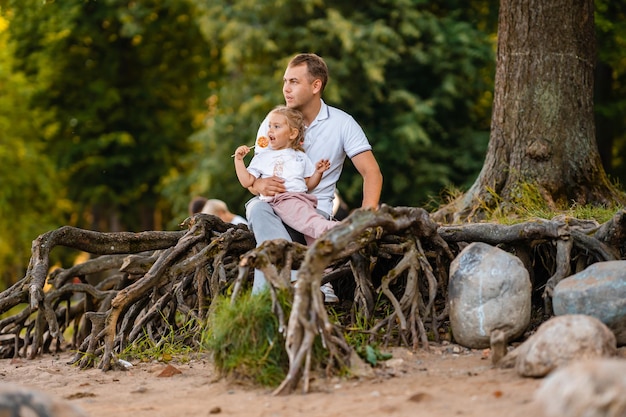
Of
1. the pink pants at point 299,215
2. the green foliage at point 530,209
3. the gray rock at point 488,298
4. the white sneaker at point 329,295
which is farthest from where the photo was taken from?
the green foliage at point 530,209

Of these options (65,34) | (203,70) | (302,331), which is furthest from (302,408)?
(203,70)

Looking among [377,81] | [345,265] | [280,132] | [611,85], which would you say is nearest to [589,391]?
[345,265]

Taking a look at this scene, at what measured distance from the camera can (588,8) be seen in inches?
392

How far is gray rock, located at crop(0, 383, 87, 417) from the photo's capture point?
5066 millimetres

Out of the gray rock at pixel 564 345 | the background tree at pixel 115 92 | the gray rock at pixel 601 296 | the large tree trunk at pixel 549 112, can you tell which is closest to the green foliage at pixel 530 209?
the large tree trunk at pixel 549 112

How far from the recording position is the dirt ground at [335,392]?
5.86m

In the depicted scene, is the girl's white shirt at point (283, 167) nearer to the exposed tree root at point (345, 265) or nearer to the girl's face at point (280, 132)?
the girl's face at point (280, 132)

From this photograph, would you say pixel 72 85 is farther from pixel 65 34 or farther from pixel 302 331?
pixel 302 331

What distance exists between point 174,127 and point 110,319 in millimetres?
18247

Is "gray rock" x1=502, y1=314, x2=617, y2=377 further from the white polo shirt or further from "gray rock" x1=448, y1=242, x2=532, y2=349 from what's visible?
the white polo shirt

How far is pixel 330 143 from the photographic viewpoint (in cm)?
883

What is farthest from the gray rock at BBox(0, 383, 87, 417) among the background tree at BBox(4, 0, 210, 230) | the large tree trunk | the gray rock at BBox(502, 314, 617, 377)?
the background tree at BBox(4, 0, 210, 230)

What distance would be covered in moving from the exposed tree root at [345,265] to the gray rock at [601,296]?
0.68 meters

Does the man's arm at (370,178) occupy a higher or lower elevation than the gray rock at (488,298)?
higher
